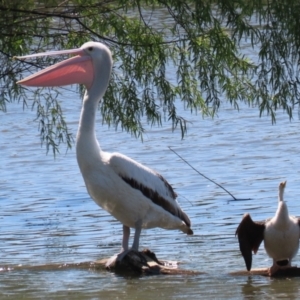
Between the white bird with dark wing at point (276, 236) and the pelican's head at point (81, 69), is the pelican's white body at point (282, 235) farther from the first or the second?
the pelican's head at point (81, 69)

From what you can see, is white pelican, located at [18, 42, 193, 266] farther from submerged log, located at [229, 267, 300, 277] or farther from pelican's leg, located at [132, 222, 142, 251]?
submerged log, located at [229, 267, 300, 277]

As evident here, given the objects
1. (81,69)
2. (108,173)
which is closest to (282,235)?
(108,173)

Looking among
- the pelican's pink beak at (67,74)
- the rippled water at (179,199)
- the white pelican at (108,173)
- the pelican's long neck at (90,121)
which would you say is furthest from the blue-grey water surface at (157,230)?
the pelican's pink beak at (67,74)

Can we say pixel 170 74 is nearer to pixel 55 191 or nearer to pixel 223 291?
pixel 55 191

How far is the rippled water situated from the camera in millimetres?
7348

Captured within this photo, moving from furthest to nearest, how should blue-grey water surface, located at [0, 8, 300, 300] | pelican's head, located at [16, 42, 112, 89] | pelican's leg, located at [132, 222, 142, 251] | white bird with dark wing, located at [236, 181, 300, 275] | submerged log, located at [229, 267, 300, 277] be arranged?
pelican's head, located at [16, 42, 112, 89] → pelican's leg, located at [132, 222, 142, 251] → white bird with dark wing, located at [236, 181, 300, 275] → submerged log, located at [229, 267, 300, 277] → blue-grey water surface, located at [0, 8, 300, 300]

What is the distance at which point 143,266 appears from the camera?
7.70 m

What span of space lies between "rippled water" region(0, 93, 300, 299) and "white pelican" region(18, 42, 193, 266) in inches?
18.1

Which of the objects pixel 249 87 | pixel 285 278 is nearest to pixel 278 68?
pixel 249 87

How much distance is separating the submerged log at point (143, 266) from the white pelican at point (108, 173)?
0.19 feet

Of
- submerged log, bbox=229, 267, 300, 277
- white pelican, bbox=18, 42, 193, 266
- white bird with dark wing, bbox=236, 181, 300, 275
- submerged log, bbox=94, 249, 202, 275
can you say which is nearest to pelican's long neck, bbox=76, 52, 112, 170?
white pelican, bbox=18, 42, 193, 266

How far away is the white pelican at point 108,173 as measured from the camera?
777 cm

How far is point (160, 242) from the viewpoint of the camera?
9156 mm

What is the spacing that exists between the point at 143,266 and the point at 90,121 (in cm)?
118
